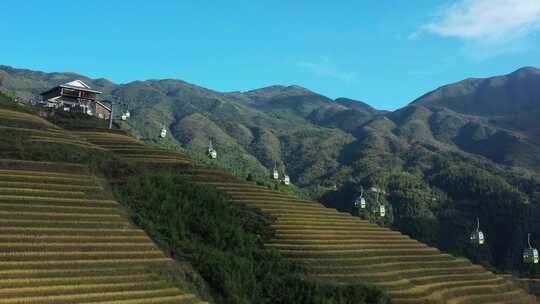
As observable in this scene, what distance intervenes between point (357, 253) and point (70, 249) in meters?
21.8

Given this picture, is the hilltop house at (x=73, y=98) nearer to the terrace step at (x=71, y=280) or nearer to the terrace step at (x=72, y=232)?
the terrace step at (x=72, y=232)

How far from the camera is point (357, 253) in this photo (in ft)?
124

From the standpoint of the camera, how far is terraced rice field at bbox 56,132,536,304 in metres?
34.0

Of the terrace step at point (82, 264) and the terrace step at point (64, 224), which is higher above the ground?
the terrace step at point (64, 224)

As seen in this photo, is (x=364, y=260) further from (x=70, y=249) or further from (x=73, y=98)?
(x=73, y=98)

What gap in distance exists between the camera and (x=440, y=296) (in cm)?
3538

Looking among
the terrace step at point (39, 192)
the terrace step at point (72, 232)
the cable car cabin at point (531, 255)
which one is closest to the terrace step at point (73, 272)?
the terrace step at point (72, 232)

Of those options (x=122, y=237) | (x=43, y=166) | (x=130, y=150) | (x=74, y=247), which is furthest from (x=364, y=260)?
(x=130, y=150)

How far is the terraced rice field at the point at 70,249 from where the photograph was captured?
21.1m

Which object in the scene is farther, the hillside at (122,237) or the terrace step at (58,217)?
the terrace step at (58,217)

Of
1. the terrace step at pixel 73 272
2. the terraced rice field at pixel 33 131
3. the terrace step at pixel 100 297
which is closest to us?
the terrace step at pixel 100 297

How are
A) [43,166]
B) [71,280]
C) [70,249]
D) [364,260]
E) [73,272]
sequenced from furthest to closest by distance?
1. [364,260]
2. [43,166]
3. [70,249]
4. [73,272]
5. [71,280]

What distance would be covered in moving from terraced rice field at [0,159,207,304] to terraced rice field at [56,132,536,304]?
11.4 meters

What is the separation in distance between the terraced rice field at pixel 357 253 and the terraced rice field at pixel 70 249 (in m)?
11.4
